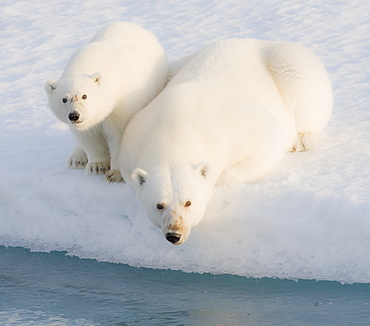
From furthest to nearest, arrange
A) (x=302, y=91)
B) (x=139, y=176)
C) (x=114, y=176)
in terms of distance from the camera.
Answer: (x=302, y=91)
(x=114, y=176)
(x=139, y=176)

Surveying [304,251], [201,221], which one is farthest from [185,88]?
[304,251]

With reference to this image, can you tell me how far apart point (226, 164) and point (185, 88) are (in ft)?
2.17

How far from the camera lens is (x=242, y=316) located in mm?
4332

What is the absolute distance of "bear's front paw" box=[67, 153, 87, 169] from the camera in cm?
625

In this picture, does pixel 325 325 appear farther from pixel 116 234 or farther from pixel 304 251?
pixel 116 234

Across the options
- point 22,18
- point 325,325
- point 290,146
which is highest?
point 325,325

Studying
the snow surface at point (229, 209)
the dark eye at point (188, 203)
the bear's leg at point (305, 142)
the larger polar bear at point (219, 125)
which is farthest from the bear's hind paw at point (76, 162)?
the dark eye at point (188, 203)

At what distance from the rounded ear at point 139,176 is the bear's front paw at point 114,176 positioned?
0.84m

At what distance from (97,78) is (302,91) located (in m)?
1.93

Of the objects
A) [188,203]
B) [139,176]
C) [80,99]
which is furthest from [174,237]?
[80,99]

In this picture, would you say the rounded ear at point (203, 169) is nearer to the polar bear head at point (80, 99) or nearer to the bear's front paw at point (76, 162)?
the polar bear head at point (80, 99)

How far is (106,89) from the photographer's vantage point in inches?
213

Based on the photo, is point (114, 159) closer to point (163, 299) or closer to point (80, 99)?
point (80, 99)

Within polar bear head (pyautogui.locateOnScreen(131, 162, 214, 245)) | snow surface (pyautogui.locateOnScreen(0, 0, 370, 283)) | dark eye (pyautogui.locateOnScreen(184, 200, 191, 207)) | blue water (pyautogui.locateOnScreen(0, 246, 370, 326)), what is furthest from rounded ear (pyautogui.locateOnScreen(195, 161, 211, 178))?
blue water (pyautogui.locateOnScreen(0, 246, 370, 326))
